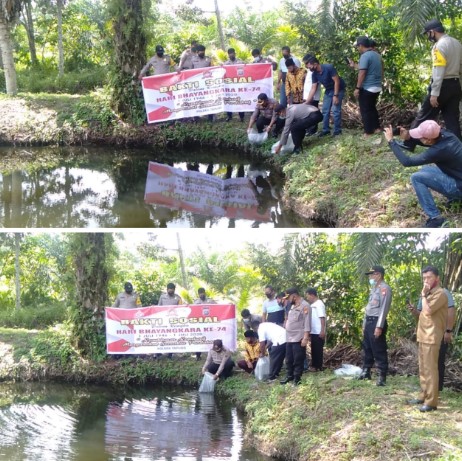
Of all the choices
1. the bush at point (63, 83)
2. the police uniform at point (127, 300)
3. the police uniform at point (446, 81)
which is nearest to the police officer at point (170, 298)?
the police uniform at point (127, 300)

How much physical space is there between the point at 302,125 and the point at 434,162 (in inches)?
155

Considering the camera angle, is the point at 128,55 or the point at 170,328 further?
the point at 128,55

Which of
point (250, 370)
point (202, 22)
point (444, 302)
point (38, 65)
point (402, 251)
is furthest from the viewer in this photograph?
point (202, 22)

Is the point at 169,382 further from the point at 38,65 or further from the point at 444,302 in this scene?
the point at 38,65

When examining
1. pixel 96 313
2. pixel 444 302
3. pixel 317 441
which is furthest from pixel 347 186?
pixel 96 313

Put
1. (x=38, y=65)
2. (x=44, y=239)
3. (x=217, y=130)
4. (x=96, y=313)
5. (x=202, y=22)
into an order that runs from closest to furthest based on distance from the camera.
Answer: (x=96, y=313) < (x=217, y=130) < (x=44, y=239) < (x=38, y=65) < (x=202, y=22)

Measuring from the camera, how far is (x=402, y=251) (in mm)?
8961

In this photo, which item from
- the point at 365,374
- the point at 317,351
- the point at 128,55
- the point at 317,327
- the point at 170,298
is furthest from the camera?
the point at 128,55

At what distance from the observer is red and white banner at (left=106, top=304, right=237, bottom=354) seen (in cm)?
1130

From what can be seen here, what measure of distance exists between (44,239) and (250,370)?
10.6 metres

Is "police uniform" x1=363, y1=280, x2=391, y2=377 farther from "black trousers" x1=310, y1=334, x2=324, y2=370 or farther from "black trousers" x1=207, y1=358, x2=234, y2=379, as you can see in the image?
"black trousers" x1=207, y1=358, x2=234, y2=379

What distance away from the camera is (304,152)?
11039 mm

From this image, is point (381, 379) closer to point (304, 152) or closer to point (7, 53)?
point (304, 152)

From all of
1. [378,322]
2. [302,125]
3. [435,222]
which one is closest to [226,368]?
[378,322]
